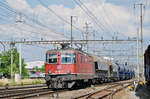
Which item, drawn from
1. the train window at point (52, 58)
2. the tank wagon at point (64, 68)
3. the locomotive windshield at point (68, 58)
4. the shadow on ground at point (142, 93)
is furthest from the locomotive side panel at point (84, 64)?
the shadow on ground at point (142, 93)

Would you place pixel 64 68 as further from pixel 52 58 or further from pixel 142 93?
pixel 142 93

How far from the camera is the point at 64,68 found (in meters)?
21.1

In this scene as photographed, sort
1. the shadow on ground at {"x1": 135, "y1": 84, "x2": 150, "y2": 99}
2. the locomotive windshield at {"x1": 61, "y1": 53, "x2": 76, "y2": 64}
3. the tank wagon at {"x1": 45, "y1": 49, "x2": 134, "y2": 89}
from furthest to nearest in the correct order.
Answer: the locomotive windshield at {"x1": 61, "y1": 53, "x2": 76, "y2": 64}
the tank wagon at {"x1": 45, "y1": 49, "x2": 134, "y2": 89}
the shadow on ground at {"x1": 135, "y1": 84, "x2": 150, "y2": 99}

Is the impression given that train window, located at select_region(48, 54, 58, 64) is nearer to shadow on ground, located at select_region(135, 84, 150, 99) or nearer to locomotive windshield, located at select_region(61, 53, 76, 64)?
locomotive windshield, located at select_region(61, 53, 76, 64)

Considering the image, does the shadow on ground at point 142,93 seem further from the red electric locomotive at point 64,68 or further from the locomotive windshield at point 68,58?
the locomotive windshield at point 68,58

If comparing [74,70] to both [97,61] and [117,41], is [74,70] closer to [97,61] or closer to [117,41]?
[97,61]

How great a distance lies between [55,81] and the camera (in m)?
20.6

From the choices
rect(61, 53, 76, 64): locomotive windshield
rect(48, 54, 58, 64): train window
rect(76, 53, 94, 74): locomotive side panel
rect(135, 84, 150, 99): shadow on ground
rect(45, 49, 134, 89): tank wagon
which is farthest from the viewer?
rect(76, 53, 94, 74): locomotive side panel

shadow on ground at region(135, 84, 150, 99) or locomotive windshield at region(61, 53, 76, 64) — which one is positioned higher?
locomotive windshield at region(61, 53, 76, 64)

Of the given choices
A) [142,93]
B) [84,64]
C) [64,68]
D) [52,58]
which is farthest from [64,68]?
[142,93]

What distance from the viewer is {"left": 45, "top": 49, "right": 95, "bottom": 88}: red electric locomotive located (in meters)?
20.7

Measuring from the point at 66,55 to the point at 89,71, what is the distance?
430cm

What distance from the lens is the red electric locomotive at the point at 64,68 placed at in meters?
20.7

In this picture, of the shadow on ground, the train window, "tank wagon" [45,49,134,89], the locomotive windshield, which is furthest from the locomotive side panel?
the shadow on ground
